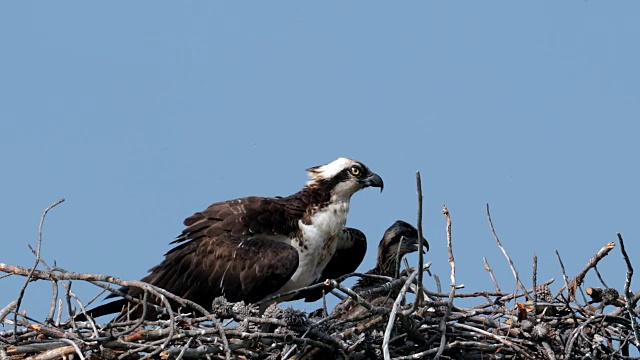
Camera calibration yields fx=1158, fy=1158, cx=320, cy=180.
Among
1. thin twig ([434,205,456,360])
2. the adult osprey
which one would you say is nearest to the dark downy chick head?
the adult osprey

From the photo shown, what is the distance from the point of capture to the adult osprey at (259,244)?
886 cm

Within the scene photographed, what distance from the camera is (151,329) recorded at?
24.9 ft

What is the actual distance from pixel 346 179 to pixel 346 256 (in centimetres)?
71

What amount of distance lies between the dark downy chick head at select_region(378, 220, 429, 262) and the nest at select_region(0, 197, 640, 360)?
135 centimetres

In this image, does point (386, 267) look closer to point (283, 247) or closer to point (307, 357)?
point (283, 247)

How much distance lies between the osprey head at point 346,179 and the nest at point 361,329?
1464 mm

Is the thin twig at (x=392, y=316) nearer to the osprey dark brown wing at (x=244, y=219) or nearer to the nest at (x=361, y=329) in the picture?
the nest at (x=361, y=329)

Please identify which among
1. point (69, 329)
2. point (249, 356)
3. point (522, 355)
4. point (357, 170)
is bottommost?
point (522, 355)

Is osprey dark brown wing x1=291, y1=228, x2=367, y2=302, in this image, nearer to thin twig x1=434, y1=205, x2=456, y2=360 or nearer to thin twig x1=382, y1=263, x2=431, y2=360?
thin twig x1=434, y1=205, x2=456, y2=360

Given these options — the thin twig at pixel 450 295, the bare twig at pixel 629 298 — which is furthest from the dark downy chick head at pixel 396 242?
the bare twig at pixel 629 298

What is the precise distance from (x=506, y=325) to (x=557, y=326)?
36 centimetres

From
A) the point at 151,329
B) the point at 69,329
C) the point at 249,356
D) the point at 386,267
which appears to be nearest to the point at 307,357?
the point at 249,356

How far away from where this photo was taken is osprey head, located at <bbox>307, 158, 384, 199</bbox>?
962 cm

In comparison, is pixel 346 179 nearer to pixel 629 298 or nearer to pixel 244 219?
pixel 244 219
